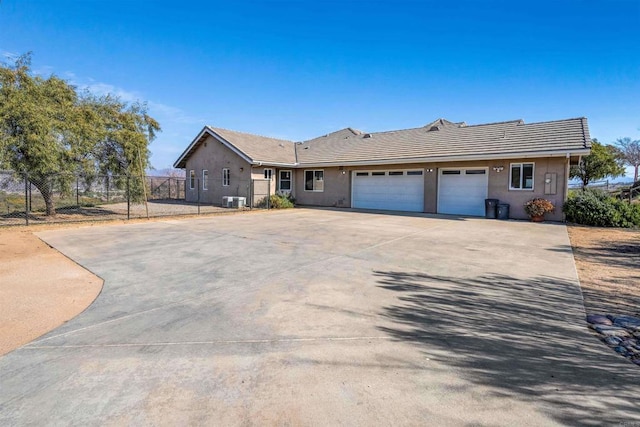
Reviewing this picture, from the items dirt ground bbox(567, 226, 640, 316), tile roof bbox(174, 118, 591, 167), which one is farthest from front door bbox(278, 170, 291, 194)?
dirt ground bbox(567, 226, 640, 316)

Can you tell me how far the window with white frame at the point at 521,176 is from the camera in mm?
15203

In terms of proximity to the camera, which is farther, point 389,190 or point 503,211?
point 389,190

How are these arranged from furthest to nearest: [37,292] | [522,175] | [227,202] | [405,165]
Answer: [227,202] < [405,165] < [522,175] < [37,292]

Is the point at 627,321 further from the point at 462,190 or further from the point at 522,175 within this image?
the point at 462,190

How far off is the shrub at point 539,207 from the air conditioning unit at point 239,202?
48.4 feet

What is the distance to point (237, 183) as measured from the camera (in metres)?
22.1

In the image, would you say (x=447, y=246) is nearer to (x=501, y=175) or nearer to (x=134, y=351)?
(x=134, y=351)

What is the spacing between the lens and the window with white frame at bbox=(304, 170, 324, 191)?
2275 cm

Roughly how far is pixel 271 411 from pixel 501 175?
16.3m

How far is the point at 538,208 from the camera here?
14.4 metres

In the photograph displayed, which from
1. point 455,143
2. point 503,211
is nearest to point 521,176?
point 503,211

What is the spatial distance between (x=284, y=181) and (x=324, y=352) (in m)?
21.1

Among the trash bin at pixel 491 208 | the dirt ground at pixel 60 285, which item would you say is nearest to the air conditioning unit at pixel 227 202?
the dirt ground at pixel 60 285

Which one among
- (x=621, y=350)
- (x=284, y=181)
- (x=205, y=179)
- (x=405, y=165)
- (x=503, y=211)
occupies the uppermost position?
(x=405, y=165)
